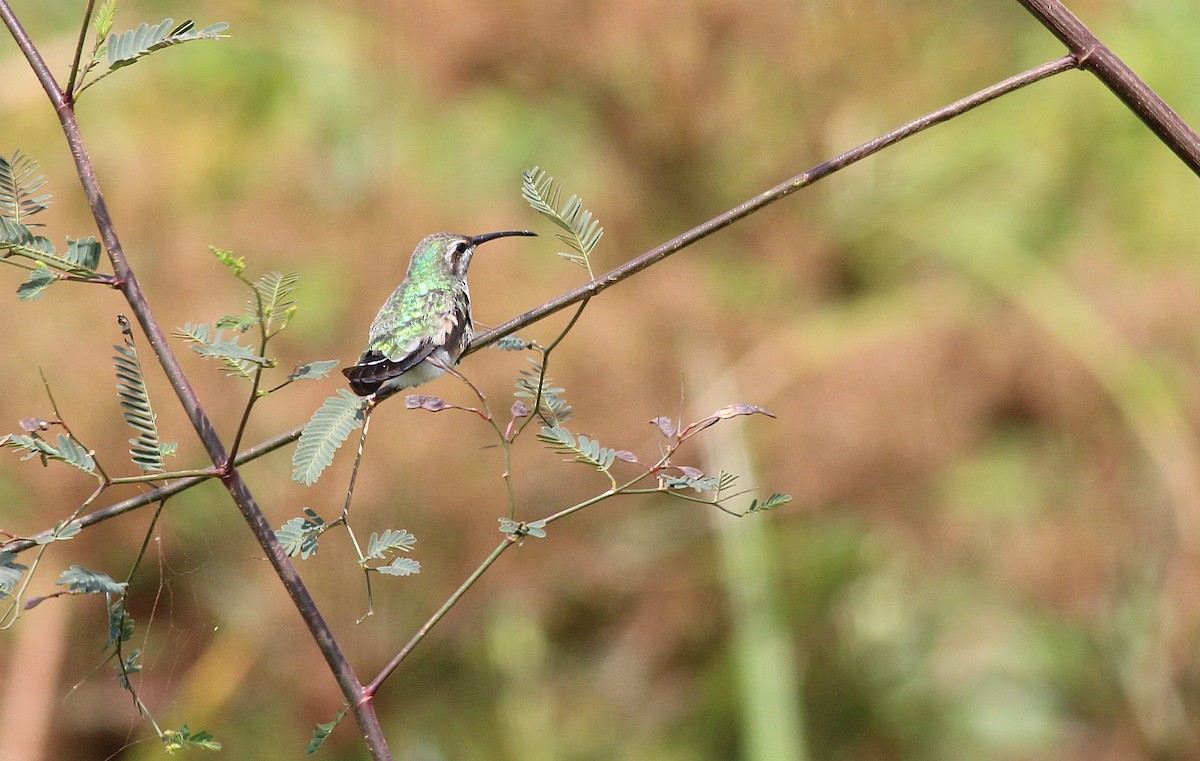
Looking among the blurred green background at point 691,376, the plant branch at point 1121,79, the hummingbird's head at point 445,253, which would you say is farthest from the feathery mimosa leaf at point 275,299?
the blurred green background at point 691,376

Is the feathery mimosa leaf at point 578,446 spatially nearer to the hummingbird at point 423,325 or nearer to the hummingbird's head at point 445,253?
the hummingbird at point 423,325

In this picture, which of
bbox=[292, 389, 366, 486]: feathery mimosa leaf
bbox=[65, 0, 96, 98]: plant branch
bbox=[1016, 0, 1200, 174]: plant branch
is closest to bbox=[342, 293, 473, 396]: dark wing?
bbox=[292, 389, 366, 486]: feathery mimosa leaf

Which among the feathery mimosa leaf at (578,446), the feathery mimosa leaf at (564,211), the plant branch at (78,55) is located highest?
the plant branch at (78,55)

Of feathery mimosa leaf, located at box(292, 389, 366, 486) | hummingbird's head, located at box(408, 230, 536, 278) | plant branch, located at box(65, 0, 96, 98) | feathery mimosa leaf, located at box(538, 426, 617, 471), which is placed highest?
hummingbird's head, located at box(408, 230, 536, 278)

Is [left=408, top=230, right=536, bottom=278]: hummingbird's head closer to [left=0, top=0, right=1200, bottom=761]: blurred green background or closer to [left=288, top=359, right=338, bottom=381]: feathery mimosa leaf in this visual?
[left=0, top=0, right=1200, bottom=761]: blurred green background

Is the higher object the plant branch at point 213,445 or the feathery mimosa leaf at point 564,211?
the feathery mimosa leaf at point 564,211

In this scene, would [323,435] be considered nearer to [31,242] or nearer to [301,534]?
[301,534]
